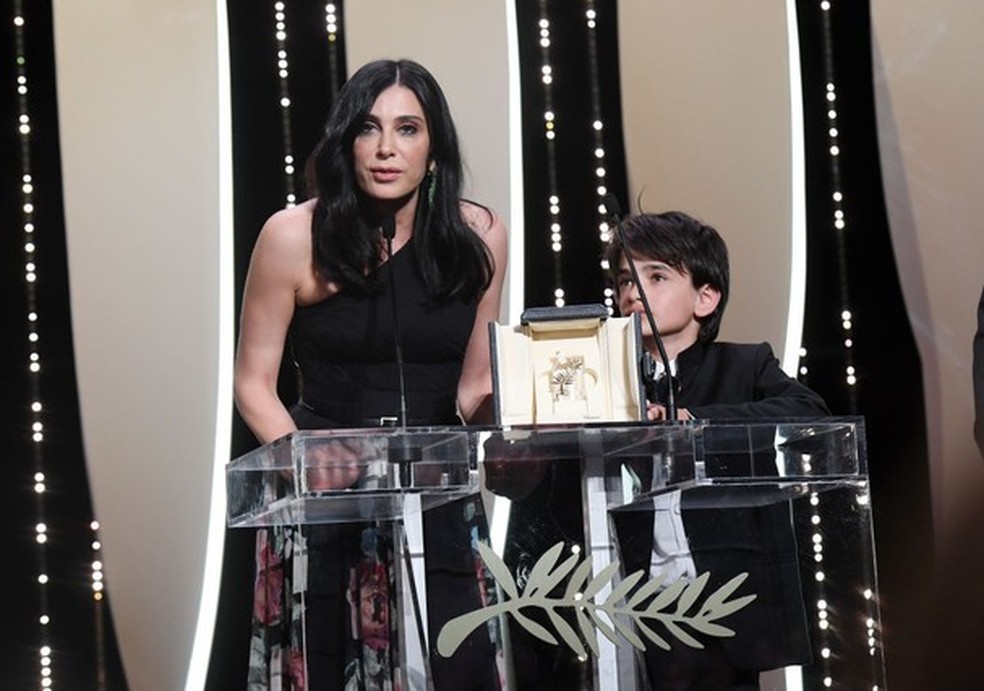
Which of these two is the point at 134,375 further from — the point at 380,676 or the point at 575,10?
the point at 380,676

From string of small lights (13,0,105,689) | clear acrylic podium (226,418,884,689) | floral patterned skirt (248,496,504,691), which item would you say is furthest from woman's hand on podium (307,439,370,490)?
string of small lights (13,0,105,689)

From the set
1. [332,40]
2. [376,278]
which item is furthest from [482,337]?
[332,40]

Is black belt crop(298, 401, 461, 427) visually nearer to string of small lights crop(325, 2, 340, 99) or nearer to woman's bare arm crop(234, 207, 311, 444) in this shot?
woman's bare arm crop(234, 207, 311, 444)

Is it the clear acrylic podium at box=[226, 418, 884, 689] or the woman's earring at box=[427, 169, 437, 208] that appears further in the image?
the woman's earring at box=[427, 169, 437, 208]

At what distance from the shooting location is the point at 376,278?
3.41 m

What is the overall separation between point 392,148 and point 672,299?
70 cm

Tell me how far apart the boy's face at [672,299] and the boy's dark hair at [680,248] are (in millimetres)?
11

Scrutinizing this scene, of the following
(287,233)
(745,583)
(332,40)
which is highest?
(332,40)

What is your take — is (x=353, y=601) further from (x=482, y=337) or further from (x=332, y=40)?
(x=332, y=40)

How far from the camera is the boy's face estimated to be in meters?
3.30

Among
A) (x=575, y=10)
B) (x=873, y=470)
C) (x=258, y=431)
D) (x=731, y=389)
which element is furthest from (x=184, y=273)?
(x=873, y=470)

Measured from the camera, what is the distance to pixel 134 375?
3.93m

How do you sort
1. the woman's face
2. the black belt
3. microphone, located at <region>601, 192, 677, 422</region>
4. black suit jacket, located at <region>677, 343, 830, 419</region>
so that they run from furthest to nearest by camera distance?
the woman's face
the black belt
black suit jacket, located at <region>677, 343, 830, 419</region>
microphone, located at <region>601, 192, 677, 422</region>

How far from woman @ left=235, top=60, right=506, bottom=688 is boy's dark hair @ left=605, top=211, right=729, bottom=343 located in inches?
14.6
